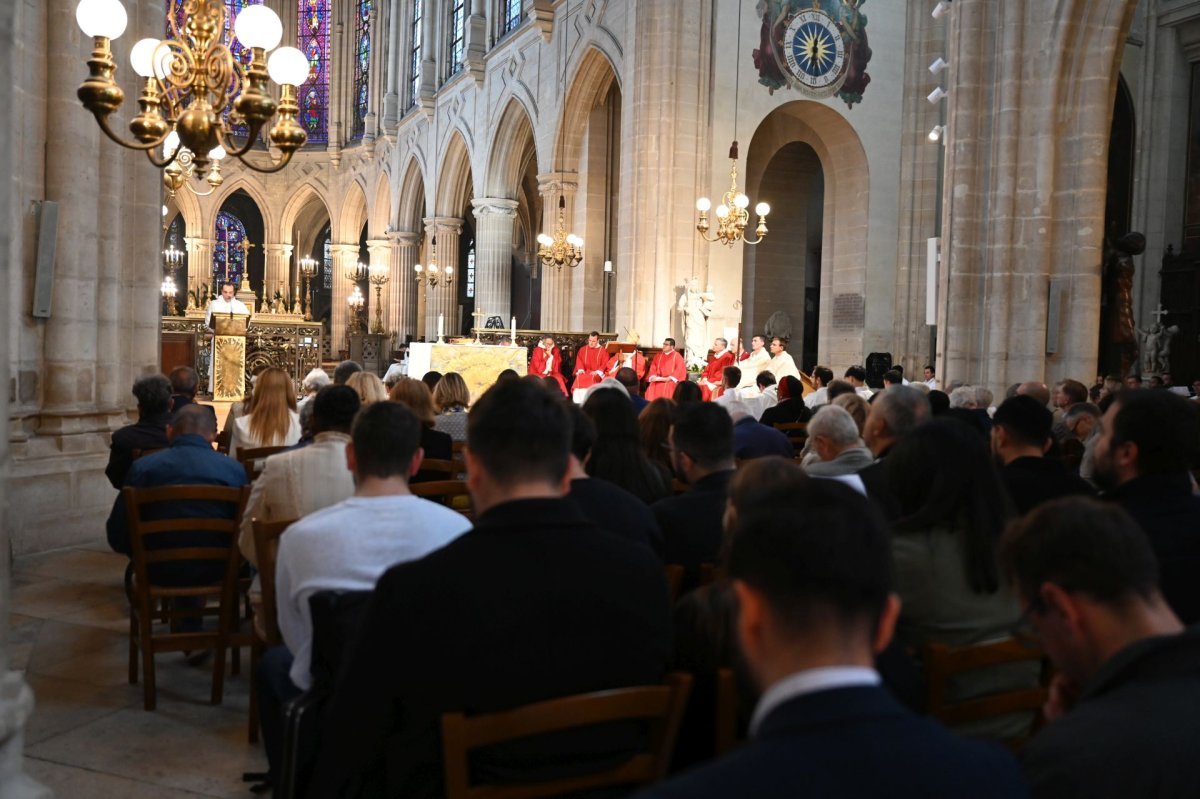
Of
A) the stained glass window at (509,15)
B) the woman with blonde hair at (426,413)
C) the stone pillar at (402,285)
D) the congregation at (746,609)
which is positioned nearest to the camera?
the congregation at (746,609)

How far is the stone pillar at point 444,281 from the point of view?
88.5 feet

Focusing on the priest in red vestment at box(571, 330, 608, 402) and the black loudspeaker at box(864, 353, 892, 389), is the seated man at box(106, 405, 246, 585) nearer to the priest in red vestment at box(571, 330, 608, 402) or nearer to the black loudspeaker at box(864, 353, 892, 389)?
the priest in red vestment at box(571, 330, 608, 402)

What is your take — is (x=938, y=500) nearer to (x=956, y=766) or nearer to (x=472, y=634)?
(x=472, y=634)

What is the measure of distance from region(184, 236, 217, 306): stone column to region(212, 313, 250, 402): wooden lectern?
67.4 ft

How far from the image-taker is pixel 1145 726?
1.29 m

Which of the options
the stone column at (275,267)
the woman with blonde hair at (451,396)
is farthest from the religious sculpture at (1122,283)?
the stone column at (275,267)

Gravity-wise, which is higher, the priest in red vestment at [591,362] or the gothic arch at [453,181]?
the gothic arch at [453,181]

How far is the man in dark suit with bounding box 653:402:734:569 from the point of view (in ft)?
9.84

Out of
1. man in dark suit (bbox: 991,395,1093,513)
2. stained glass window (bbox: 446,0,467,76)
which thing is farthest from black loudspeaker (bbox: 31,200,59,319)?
stained glass window (bbox: 446,0,467,76)

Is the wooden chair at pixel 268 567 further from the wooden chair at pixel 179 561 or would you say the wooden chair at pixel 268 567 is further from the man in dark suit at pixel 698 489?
the man in dark suit at pixel 698 489

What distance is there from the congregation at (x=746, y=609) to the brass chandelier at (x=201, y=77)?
281 centimetres

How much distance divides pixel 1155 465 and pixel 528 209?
28031mm

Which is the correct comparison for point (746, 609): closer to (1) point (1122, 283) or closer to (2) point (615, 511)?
(2) point (615, 511)

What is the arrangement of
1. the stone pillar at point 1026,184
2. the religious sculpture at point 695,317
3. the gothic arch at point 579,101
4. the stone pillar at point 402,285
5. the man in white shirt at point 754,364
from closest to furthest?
1. the stone pillar at point 1026,184
2. the man in white shirt at point 754,364
3. the religious sculpture at point 695,317
4. the gothic arch at point 579,101
5. the stone pillar at point 402,285
